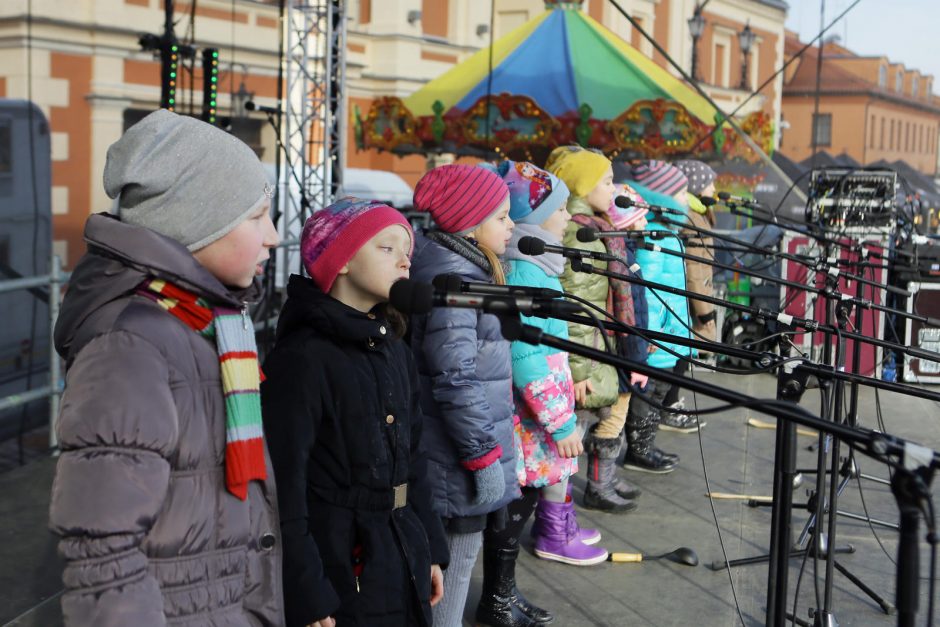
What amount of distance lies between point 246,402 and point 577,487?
4.57m

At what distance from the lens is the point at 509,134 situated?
1297 cm

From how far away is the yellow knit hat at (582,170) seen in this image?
565 cm

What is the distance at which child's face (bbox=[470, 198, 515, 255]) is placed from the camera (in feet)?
13.1

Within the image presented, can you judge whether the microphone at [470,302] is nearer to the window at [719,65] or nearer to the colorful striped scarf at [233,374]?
the colorful striped scarf at [233,374]

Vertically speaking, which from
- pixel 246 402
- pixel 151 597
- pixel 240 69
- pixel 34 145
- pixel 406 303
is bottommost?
pixel 151 597

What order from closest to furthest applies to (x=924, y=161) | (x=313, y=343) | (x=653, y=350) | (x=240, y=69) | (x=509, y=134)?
(x=313, y=343) → (x=653, y=350) → (x=509, y=134) → (x=240, y=69) → (x=924, y=161)

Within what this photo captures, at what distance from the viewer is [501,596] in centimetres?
443

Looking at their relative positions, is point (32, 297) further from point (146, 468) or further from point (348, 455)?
point (146, 468)

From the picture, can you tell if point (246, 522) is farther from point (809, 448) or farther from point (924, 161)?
point (924, 161)

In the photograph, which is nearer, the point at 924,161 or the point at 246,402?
the point at 246,402

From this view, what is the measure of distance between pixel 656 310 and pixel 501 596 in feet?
8.32

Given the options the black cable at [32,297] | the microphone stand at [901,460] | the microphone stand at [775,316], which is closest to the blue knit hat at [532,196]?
the microphone stand at [775,316]

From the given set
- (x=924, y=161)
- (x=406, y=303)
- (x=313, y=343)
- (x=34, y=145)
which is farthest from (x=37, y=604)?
(x=924, y=161)

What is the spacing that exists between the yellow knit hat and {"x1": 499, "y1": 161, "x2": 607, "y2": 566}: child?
2.72 ft
